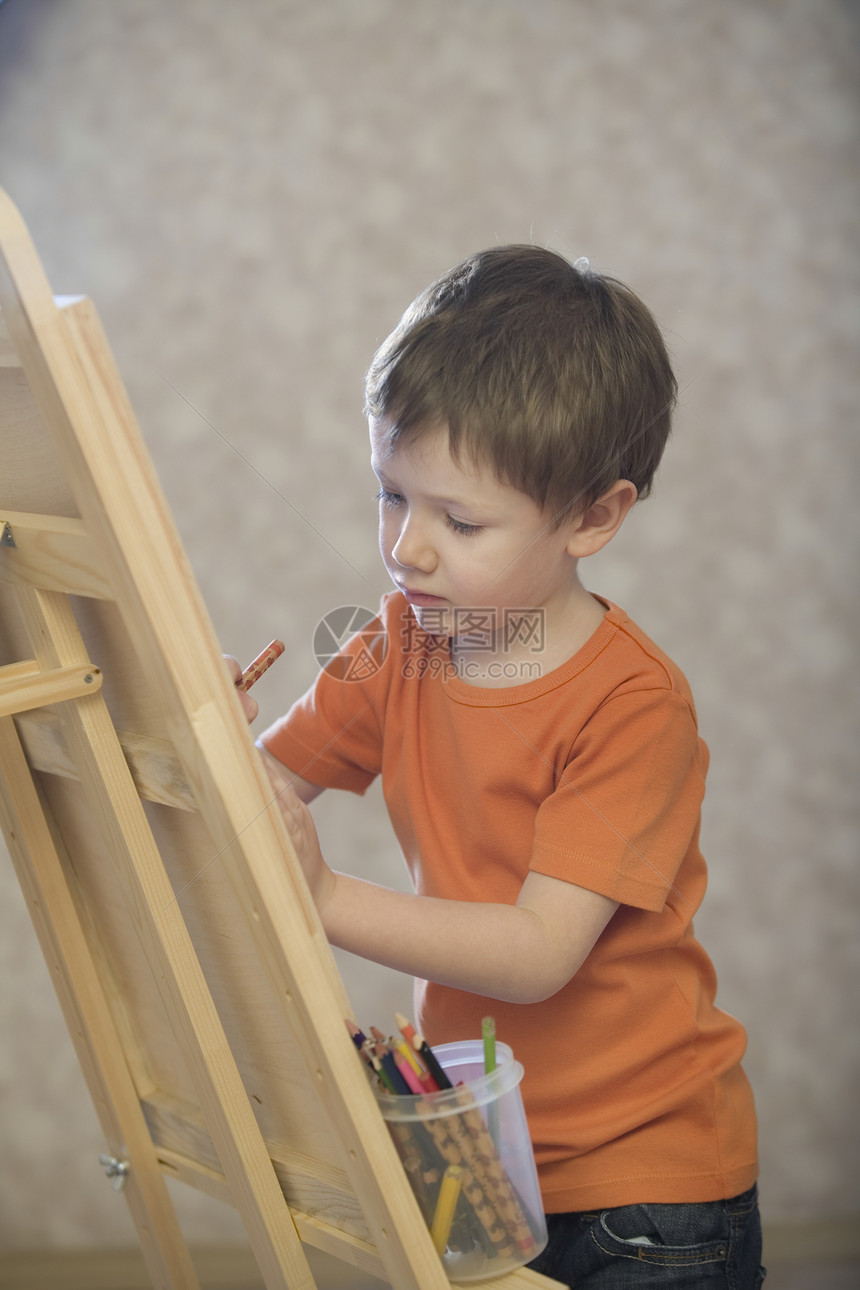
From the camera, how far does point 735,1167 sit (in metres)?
0.94

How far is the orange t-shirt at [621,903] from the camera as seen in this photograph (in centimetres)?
88

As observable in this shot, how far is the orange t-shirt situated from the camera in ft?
2.89

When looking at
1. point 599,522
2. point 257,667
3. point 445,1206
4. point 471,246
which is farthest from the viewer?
point 471,246

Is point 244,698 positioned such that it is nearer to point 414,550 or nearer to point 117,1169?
point 414,550

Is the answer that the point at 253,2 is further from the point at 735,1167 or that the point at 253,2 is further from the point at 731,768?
the point at 735,1167

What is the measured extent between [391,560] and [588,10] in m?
1.04

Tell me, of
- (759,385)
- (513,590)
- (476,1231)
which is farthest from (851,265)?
(476,1231)

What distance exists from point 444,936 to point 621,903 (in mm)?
163

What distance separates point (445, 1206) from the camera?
724mm

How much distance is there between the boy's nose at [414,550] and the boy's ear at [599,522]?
0.13 m

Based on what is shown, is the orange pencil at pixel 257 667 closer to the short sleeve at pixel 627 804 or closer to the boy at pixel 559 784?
the boy at pixel 559 784

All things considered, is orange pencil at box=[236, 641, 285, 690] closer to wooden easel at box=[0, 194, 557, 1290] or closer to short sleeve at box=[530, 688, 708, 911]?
wooden easel at box=[0, 194, 557, 1290]

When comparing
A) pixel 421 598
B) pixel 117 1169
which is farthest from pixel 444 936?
pixel 117 1169

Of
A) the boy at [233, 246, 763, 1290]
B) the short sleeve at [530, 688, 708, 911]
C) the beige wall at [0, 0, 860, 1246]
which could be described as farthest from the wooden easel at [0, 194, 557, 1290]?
the beige wall at [0, 0, 860, 1246]
